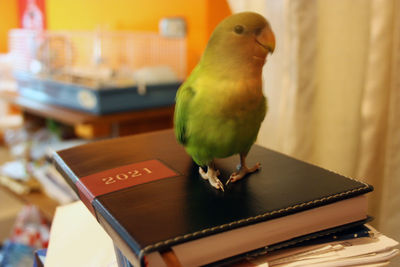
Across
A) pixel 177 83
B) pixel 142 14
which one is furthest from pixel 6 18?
pixel 177 83

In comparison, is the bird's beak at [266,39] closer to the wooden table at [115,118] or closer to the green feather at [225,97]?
the green feather at [225,97]

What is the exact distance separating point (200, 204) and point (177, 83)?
915 mm

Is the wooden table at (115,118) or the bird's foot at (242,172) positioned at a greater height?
the bird's foot at (242,172)

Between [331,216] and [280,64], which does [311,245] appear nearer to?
[331,216]

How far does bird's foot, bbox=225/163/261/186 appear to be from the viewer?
45cm

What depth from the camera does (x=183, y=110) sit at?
43 cm

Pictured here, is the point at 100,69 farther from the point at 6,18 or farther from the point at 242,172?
the point at 6,18

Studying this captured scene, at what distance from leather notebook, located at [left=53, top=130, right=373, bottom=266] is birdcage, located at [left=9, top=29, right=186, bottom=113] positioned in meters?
0.66

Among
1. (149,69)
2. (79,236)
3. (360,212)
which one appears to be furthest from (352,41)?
(149,69)

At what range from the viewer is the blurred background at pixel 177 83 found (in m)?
0.60

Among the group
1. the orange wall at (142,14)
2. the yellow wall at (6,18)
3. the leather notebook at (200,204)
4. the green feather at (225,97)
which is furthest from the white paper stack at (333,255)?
the yellow wall at (6,18)

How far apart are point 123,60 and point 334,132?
88 cm

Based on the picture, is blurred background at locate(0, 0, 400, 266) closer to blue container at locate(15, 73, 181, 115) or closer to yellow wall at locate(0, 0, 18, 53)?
blue container at locate(15, 73, 181, 115)

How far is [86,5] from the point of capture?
6.33 ft
